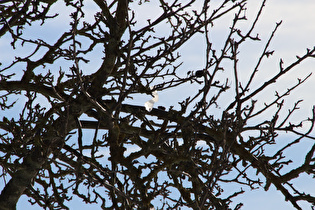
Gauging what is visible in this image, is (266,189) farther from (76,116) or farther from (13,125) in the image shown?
(13,125)

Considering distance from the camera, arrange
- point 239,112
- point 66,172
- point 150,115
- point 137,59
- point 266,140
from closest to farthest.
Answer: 1. point 239,112
2. point 266,140
3. point 137,59
4. point 150,115
5. point 66,172

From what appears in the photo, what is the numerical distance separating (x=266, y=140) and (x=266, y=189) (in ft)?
2.83

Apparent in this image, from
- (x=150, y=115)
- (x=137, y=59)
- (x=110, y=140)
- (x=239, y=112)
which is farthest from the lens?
(x=150, y=115)

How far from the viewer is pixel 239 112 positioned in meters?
3.57

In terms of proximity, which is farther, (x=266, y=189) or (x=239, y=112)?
(x=266, y=189)

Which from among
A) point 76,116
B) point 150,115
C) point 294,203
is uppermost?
point 150,115

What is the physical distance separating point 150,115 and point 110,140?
68 centimetres

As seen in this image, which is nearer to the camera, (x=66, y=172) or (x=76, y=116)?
(x=76, y=116)

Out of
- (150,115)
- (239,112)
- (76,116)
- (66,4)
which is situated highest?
(66,4)

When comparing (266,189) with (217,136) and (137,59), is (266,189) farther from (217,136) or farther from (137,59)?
(137,59)

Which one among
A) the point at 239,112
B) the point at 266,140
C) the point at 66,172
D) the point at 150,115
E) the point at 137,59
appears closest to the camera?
the point at 239,112

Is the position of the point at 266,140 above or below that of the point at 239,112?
above

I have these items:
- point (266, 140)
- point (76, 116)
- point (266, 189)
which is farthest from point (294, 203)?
point (76, 116)

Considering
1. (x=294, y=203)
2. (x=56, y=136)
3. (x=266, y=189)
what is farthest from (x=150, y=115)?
(x=294, y=203)
